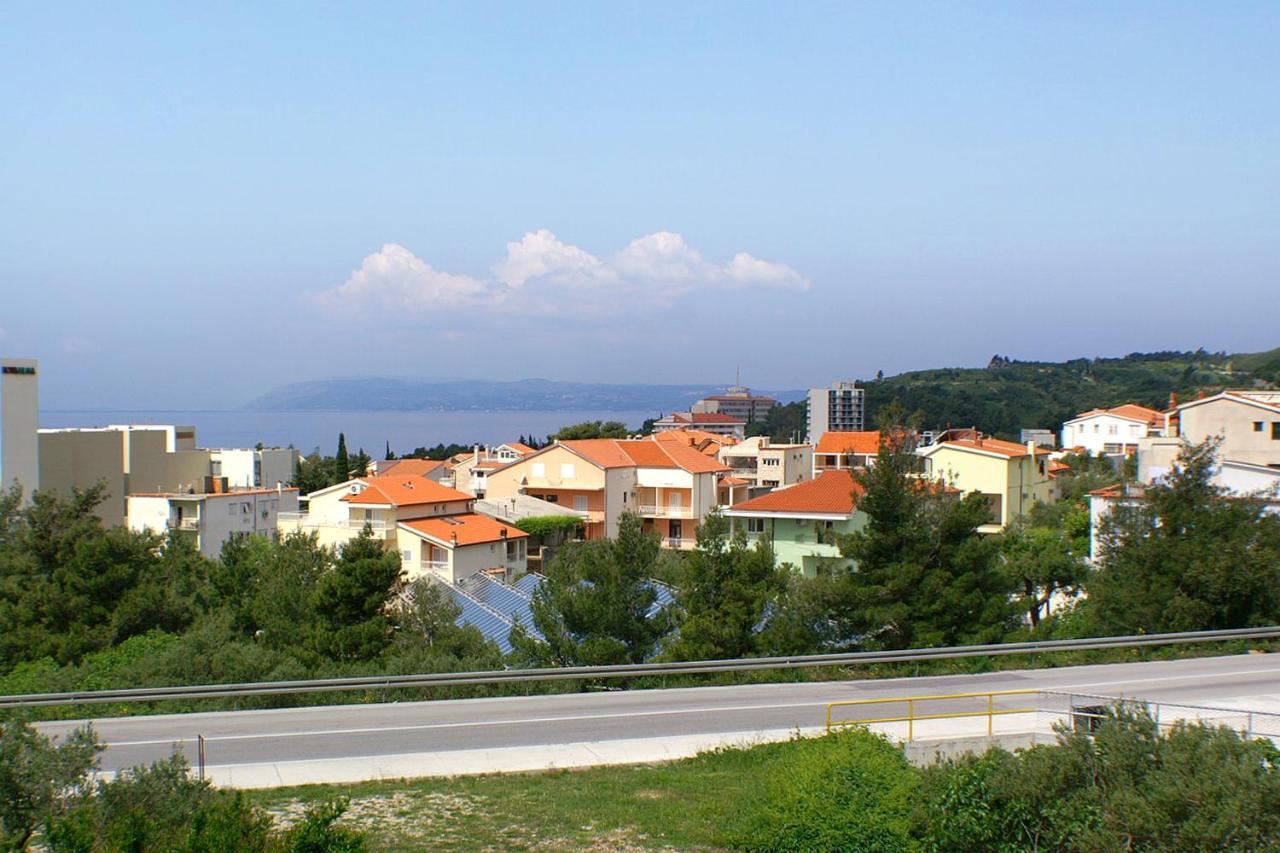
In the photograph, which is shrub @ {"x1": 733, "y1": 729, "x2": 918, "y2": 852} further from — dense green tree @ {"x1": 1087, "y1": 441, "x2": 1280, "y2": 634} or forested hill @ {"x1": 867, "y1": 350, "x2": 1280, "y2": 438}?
forested hill @ {"x1": 867, "y1": 350, "x2": 1280, "y2": 438}

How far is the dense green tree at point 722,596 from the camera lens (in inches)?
806

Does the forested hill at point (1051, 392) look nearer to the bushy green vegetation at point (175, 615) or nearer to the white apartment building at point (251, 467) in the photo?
the white apartment building at point (251, 467)

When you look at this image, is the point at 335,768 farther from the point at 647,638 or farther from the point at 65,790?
the point at 647,638

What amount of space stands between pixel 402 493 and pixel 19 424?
19.4m

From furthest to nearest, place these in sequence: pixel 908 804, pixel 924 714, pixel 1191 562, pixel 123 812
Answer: pixel 1191 562, pixel 924 714, pixel 908 804, pixel 123 812

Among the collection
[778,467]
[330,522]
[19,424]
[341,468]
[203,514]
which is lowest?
[203,514]

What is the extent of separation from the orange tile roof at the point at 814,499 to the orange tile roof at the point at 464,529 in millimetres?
11988

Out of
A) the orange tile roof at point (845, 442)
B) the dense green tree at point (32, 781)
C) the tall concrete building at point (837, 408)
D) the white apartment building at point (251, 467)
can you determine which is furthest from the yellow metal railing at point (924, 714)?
the tall concrete building at point (837, 408)

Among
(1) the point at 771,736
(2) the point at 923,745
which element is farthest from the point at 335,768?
(2) the point at 923,745

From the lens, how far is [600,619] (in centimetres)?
2081

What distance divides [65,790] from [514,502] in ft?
178

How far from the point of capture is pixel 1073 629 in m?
22.7

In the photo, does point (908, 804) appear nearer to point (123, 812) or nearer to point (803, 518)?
point (123, 812)

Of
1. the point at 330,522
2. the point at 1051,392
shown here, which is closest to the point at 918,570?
the point at 330,522
